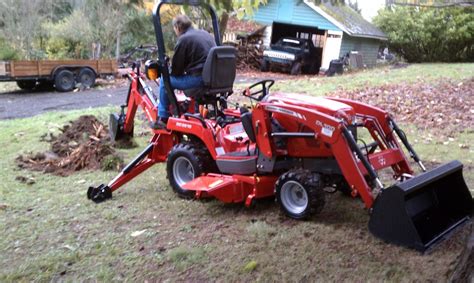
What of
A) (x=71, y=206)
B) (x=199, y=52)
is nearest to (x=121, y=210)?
(x=71, y=206)

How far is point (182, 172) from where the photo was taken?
5773mm

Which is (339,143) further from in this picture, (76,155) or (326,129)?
(76,155)

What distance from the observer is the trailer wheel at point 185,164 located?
5492mm

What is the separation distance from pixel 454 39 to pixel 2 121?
24.7 metres

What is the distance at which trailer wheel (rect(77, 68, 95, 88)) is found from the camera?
18297 mm

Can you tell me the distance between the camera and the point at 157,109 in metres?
6.65

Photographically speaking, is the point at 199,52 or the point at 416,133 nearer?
the point at 199,52

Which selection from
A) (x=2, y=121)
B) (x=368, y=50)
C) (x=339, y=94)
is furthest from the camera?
(x=368, y=50)

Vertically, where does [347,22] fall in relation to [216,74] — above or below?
below

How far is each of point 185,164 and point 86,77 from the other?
1379 centimetres

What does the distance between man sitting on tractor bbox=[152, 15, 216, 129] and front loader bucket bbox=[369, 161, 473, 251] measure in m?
2.65

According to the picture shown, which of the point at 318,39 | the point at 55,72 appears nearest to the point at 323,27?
the point at 318,39

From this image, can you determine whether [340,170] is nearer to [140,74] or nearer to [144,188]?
[144,188]

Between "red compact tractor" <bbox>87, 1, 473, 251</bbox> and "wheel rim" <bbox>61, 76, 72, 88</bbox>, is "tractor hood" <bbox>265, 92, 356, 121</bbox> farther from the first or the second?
"wheel rim" <bbox>61, 76, 72, 88</bbox>
